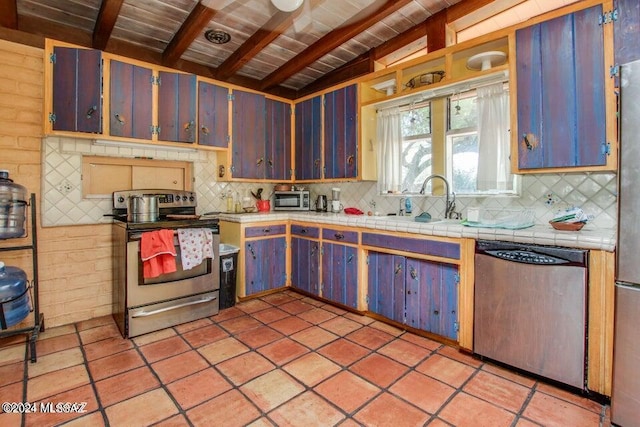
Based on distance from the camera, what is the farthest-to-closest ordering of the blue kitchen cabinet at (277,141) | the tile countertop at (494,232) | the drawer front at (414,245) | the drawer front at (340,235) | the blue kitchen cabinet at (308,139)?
the blue kitchen cabinet at (277,141) → the blue kitchen cabinet at (308,139) → the drawer front at (340,235) → the drawer front at (414,245) → the tile countertop at (494,232)

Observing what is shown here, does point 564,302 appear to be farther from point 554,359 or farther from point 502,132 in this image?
point 502,132

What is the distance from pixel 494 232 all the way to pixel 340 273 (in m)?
1.51

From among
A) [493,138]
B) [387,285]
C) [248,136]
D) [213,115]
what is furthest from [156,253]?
[493,138]

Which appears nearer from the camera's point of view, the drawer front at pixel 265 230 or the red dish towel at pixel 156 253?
the red dish towel at pixel 156 253

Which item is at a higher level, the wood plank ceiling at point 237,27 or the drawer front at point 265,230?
the wood plank ceiling at point 237,27

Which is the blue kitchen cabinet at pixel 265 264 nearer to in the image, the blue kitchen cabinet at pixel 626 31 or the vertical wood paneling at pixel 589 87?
the vertical wood paneling at pixel 589 87

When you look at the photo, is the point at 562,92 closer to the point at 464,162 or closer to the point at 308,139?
the point at 464,162

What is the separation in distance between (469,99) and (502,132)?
0.53 meters

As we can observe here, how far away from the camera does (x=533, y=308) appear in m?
1.99

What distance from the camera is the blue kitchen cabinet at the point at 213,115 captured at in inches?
140

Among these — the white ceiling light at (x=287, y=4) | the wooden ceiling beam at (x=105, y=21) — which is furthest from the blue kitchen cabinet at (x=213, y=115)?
the white ceiling light at (x=287, y=4)

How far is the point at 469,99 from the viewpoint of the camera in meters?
3.01

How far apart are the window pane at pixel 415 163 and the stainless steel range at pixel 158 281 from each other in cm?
205

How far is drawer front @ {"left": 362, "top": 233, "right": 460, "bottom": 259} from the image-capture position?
2.41m
